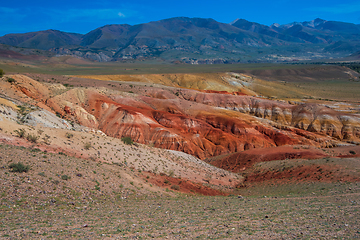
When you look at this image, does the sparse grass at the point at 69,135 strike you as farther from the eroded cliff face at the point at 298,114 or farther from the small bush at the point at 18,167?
the eroded cliff face at the point at 298,114

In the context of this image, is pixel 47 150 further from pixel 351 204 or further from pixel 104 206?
pixel 351 204

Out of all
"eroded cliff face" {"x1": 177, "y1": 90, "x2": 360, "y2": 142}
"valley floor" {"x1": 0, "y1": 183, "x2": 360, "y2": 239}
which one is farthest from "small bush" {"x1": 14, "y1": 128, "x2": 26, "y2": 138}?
"eroded cliff face" {"x1": 177, "y1": 90, "x2": 360, "y2": 142}

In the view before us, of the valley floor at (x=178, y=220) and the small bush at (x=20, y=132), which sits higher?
the small bush at (x=20, y=132)

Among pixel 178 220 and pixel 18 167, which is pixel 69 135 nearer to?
pixel 18 167

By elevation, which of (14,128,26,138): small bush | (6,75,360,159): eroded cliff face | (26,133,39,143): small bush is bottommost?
(6,75,360,159): eroded cliff face

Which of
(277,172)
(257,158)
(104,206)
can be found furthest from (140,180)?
(257,158)

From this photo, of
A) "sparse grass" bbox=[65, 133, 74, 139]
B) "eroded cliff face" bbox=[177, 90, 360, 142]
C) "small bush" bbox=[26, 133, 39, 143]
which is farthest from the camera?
"eroded cliff face" bbox=[177, 90, 360, 142]

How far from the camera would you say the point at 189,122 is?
5397cm

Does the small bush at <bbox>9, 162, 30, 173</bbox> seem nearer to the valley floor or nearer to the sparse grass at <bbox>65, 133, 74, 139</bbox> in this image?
the valley floor

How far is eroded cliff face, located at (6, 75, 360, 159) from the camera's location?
46.5 meters

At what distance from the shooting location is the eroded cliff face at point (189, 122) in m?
46.5

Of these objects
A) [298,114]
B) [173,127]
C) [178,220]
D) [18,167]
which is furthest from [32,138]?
[298,114]

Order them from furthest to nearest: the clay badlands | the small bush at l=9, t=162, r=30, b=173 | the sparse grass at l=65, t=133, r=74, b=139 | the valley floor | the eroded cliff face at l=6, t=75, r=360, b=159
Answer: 1. the eroded cliff face at l=6, t=75, r=360, b=159
2. the clay badlands
3. the sparse grass at l=65, t=133, r=74, b=139
4. the small bush at l=9, t=162, r=30, b=173
5. the valley floor

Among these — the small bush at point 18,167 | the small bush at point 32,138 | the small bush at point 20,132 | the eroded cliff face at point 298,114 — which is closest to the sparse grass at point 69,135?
the small bush at point 32,138
